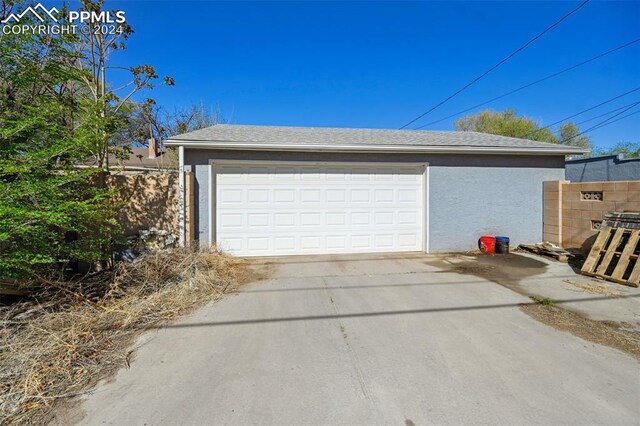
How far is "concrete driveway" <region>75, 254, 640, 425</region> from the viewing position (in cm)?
209

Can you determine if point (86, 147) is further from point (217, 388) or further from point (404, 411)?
point (404, 411)

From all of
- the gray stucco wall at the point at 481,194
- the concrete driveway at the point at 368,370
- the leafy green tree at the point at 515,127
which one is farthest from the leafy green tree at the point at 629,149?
the concrete driveway at the point at 368,370

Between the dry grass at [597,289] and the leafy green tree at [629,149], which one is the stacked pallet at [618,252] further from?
the leafy green tree at [629,149]

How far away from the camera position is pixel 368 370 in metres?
2.58

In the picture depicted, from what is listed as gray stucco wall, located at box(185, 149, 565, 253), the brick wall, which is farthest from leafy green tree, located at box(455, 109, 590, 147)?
the brick wall

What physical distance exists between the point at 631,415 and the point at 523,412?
0.70 m

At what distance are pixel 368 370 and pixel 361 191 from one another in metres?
5.21

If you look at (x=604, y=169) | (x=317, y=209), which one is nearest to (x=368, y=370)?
(x=317, y=209)

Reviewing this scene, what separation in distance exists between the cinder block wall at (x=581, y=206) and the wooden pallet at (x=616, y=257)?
0.73 metres

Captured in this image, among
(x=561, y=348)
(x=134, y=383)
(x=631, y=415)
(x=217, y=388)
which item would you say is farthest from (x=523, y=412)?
(x=134, y=383)

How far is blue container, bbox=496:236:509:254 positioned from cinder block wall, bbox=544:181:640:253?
1.32m

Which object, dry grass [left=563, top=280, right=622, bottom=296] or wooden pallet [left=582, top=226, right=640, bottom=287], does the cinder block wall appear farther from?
dry grass [left=563, top=280, right=622, bottom=296]

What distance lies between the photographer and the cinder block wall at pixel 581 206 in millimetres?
5953

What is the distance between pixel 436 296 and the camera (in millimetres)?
4410
